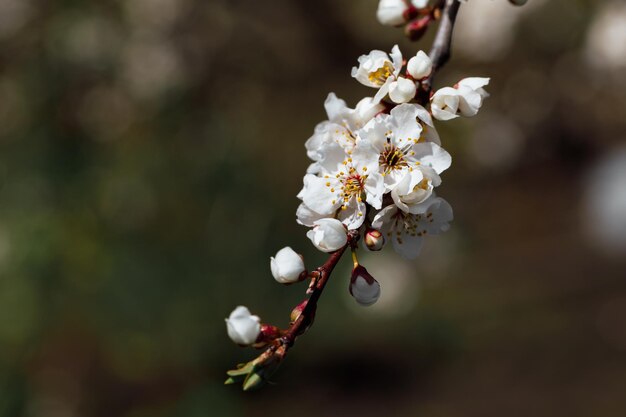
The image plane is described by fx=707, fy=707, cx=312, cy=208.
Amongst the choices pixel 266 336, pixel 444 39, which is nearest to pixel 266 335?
pixel 266 336

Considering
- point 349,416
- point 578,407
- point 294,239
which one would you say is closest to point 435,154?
point 294,239

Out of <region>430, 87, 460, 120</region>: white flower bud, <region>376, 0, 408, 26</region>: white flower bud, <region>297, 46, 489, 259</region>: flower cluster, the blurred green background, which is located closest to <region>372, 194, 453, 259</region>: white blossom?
<region>297, 46, 489, 259</region>: flower cluster

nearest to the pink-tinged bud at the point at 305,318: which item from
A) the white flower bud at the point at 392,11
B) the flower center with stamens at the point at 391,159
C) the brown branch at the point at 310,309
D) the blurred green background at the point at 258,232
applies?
the brown branch at the point at 310,309

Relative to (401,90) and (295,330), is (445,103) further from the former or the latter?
(295,330)

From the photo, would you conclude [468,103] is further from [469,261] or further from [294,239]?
[469,261]

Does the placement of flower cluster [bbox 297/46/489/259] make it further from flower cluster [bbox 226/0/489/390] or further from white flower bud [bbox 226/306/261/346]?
white flower bud [bbox 226/306/261/346]
